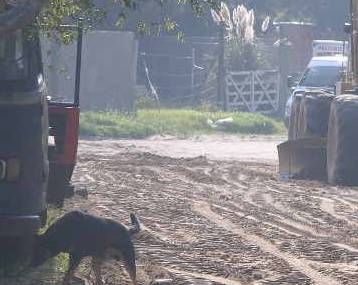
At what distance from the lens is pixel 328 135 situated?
19672mm

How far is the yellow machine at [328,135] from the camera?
18.7m

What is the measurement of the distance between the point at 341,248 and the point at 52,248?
3.27 m

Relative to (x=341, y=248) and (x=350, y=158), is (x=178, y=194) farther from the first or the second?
(x=341, y=248)

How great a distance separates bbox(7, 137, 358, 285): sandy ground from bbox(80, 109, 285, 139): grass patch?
721 cm

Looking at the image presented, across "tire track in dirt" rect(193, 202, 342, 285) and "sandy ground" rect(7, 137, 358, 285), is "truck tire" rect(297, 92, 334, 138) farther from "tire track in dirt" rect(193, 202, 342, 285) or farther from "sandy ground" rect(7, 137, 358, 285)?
"tire track in dirt" rect(193, 202, 342, 285)

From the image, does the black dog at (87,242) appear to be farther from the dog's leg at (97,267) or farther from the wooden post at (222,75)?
the wooden post at (222,75)

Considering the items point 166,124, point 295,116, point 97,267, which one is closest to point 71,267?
point 97,267

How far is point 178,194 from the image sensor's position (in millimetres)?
16922

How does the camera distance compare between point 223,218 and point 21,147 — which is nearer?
point 21,147

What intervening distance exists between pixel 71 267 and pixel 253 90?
30136 mm

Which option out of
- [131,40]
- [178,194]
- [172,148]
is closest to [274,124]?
[131,40]

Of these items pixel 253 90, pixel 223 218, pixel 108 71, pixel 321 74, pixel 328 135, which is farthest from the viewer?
pixel 253 90

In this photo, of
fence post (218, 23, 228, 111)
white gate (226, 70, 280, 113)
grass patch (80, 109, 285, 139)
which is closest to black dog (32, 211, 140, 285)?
grass patch (80, 109, 285, 139)

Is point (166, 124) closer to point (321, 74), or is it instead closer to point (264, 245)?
point (321, 74)
